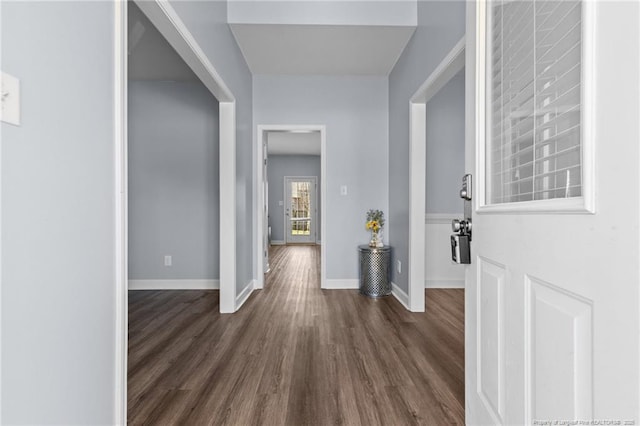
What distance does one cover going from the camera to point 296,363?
6.73 ft

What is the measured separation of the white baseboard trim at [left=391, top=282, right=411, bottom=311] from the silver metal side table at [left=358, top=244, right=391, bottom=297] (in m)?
0.06

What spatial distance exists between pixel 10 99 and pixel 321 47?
3015 millimetres

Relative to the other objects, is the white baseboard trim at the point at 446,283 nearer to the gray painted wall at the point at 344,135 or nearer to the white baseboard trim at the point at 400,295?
the white baseboard trim at the point at 400,295

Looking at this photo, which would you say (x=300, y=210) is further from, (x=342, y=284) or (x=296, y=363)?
(x=296, y=363)

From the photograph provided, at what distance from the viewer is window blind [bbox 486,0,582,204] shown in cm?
82

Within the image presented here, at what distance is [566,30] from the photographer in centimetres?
83

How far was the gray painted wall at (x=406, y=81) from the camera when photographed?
230 cm

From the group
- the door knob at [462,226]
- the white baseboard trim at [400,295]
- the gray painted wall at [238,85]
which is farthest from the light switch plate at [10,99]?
the white baseboard trim at [400,295]

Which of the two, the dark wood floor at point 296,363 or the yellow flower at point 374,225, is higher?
the yellow flower at point 374,225

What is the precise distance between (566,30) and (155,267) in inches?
165

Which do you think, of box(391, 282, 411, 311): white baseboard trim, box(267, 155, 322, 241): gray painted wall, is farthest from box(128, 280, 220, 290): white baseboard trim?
box(267, 155, 322, 241): gray painted wall

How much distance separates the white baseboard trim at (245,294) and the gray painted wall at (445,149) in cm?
225

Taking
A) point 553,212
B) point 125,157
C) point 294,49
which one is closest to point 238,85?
point 294,49

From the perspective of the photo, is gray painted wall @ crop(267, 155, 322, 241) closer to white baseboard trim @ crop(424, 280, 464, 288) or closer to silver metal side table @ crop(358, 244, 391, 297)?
white baseboard trim @ crop(424, 280, 464, 288)
